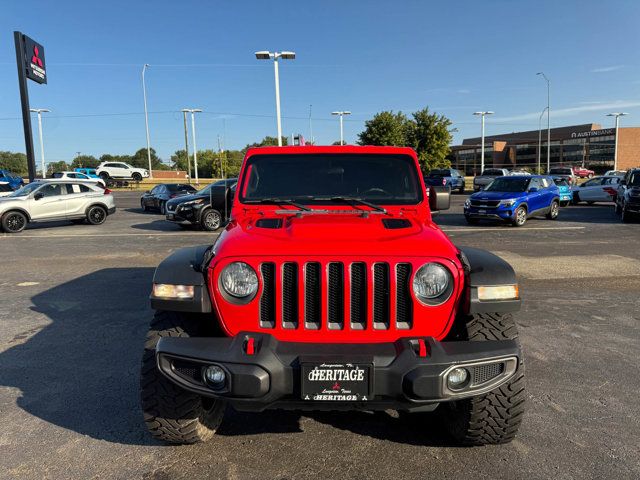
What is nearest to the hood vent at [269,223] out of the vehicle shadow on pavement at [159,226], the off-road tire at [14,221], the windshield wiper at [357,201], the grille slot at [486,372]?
the windshield wiper at [357,201]

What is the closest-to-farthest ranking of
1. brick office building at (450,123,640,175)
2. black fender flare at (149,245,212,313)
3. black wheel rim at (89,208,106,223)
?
black fender flare at (149,245,212,313) < black wheel rim at (89,208,106,223) < brick office building at (450,123,640,175)

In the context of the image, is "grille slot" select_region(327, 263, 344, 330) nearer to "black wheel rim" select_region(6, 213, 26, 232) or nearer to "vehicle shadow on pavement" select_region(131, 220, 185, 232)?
"vehicle shadow on pavement" select_region(131, 220, 185, 232)

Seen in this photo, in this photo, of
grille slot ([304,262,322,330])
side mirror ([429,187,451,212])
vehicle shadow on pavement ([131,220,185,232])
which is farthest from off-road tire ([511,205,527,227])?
grille slot ([304,262,322,330])

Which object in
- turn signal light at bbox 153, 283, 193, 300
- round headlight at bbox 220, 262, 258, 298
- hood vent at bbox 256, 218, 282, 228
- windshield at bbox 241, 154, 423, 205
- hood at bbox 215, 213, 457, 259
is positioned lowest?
turn signal light at bbox 153, 283, 193, 300

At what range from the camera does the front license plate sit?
8.01 feet

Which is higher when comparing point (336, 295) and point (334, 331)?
point (336, 295)

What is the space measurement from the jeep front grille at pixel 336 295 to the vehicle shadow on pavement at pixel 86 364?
4.22 feet

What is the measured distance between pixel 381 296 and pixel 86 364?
307 centimetres

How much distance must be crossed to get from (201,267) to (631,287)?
6980 millimetres

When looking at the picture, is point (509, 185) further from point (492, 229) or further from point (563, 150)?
point (563, 150)

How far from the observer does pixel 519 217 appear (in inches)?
614

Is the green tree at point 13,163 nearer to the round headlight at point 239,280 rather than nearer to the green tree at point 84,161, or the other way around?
the green tree at point 84,161

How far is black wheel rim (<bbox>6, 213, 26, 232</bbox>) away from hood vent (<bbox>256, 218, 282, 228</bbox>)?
14.2m

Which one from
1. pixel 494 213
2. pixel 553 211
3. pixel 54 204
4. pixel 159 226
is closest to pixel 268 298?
pixel 494 213
